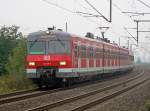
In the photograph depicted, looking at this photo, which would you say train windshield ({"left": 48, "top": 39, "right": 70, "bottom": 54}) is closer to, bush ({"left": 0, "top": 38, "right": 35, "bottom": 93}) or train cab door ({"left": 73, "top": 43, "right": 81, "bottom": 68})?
train cab door ({"left": 73, "top": 43, "right": 81, "bottom": 68})

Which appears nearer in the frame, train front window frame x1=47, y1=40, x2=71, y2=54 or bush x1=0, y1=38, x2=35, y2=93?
train front window frame x1=47, y1=40, x2=71, y2=54

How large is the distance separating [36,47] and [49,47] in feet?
2.31

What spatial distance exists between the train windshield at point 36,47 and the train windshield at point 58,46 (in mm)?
320

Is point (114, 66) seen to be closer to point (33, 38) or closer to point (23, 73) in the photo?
point (23, 73)

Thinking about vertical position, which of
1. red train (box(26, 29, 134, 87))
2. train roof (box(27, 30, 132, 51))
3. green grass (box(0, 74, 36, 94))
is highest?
train roof (box(27, 30, 132, 51))

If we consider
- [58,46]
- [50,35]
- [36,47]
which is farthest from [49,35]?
[36,47]

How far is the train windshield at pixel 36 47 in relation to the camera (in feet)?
72.0

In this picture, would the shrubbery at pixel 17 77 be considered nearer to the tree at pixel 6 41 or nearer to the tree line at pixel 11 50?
the tree line at pixel 11 50

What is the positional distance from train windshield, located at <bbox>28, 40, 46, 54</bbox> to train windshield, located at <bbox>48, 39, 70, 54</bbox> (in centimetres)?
32

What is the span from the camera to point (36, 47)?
22.1m

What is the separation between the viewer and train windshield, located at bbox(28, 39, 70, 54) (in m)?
21.6

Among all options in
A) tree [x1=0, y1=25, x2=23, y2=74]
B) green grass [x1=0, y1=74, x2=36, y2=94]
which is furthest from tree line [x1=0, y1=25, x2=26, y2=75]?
green grass [x1=0, y1=74, x2=36, y2=94]

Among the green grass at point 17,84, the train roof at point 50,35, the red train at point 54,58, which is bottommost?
the green grass at point 17,84

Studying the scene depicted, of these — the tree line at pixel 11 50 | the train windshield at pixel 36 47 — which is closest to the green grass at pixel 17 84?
the tree line at pixel 11 50
